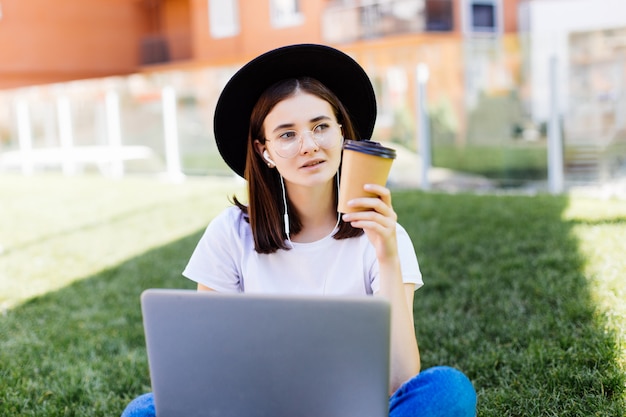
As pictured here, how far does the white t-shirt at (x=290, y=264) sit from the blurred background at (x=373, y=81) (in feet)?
22.5

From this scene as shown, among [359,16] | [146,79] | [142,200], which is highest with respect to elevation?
[359,16]

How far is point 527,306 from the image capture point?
363 cm

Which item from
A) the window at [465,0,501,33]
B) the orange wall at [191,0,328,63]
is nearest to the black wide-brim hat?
the orange wall at [191,0,328,63]

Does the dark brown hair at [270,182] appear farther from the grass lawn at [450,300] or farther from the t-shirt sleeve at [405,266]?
the grass lawn at [450,300]

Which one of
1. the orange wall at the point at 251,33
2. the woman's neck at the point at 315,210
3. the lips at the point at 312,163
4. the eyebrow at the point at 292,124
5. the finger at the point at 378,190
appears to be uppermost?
the orange wall at the point at 251,33

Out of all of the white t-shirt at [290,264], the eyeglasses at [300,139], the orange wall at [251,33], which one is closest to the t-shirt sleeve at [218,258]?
the white t-shirt at [290,264]

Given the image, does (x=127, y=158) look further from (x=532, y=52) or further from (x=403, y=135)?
(x=532, y=52)

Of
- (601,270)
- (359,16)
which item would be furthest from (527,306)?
(359,16)

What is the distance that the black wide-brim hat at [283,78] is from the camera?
1979 millimetres

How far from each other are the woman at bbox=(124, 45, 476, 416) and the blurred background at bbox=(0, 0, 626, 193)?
22.4 ft

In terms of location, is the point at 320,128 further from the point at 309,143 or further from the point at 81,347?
the point at 81,347

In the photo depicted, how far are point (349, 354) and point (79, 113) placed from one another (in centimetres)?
1390

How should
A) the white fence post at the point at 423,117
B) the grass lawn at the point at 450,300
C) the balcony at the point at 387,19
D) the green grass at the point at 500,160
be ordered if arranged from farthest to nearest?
the balcony at the point at 387,19, the white fence post at the point at 423,117, the green grass at the point at 500,160, the grass lawn at the point at 450,300

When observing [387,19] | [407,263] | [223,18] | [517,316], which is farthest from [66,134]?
[407,263]
